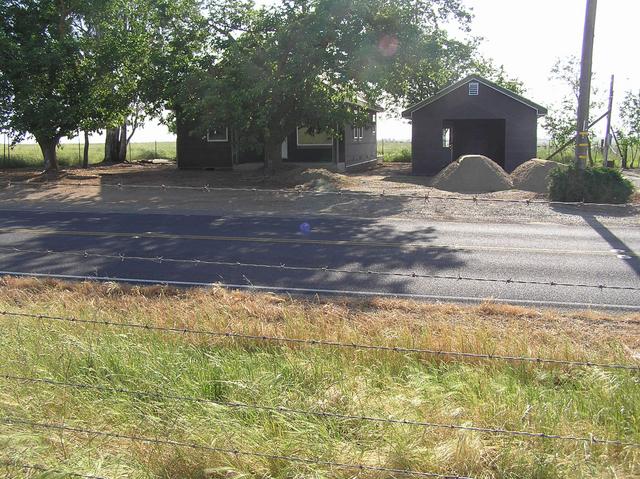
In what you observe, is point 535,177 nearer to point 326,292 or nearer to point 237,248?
point 237,248

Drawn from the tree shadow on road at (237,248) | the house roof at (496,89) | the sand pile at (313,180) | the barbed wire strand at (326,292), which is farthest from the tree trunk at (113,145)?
the barbed wire strand at (326,292)

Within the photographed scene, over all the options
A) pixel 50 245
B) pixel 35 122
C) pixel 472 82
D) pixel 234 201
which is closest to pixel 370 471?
pixel 50 245

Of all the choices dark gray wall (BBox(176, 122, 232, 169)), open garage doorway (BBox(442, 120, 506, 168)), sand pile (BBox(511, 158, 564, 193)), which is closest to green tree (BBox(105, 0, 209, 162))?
dark gray wall (BBox(176, 122, 232, 169))

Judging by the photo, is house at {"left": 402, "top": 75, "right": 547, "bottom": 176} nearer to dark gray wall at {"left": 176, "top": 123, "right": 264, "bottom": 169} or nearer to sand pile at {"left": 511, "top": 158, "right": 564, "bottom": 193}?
sand pile at {"left": 511, "top": 158, "right": 564, "bottom": 193}

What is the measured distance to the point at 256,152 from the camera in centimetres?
3422

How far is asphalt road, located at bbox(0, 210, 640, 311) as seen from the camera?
34.0 ft

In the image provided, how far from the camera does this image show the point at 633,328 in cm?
795

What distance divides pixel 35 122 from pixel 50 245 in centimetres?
1366

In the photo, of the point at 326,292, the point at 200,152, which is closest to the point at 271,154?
the point at 200,152

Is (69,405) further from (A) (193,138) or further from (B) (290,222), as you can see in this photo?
(A) (193,138)

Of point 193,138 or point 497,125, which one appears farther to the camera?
point 497,125

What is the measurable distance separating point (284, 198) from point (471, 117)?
1281 centimetres

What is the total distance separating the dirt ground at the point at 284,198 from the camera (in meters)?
19.5

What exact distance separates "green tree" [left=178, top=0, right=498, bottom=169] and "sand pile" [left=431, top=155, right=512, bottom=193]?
12.6 feet
